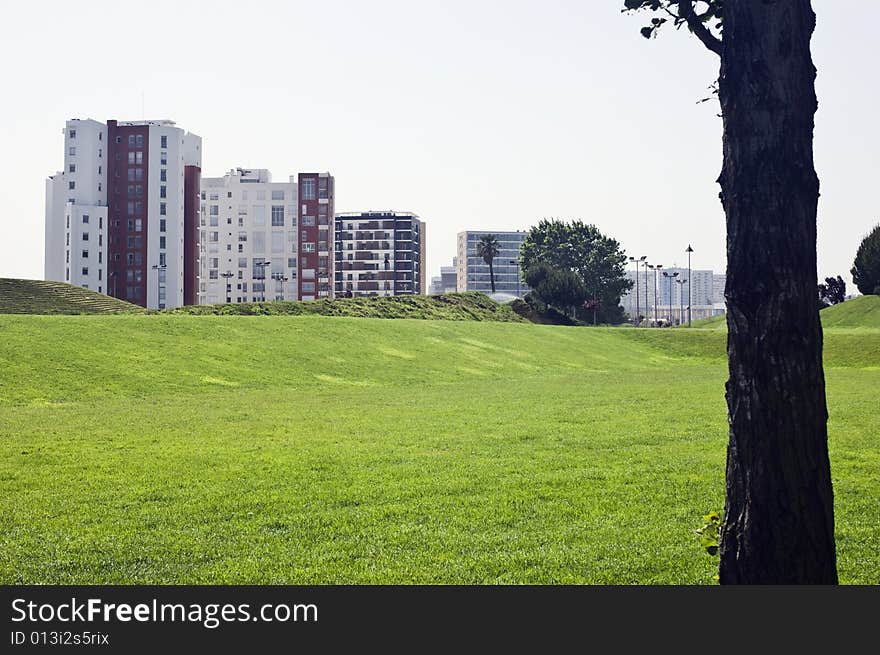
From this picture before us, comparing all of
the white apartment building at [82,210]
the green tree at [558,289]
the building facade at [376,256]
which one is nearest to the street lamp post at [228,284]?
the building facade at [376,256]

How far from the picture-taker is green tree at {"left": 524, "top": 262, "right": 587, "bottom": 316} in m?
94.1

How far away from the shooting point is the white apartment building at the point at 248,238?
15550cm

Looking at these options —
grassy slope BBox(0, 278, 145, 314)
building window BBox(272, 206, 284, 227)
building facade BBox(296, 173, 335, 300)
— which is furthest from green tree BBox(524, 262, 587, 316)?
building window BBox(272, 206, 284, 227)

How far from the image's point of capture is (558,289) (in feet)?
308

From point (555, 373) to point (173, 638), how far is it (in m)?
36.5

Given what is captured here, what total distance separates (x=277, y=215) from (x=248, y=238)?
732 cm

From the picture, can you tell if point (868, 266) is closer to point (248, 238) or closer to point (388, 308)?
point (388, 308)

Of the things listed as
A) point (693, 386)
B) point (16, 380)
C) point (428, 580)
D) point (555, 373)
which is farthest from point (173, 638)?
point (555, 373)

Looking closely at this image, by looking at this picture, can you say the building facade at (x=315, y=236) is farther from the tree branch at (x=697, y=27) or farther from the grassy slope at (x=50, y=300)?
the tree branch at (x=697, y=27)

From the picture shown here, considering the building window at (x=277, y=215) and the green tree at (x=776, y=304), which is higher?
the building window at (x=277, y=215)

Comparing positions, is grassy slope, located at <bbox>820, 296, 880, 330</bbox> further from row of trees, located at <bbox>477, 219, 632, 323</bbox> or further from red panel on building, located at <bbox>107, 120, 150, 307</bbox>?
red panel on building, located at <bbox>107, 120, 150, 307</bbox>

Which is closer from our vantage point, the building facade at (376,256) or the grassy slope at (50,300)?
the grassy slope at (50,300)

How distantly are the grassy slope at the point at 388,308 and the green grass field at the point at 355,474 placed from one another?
28.4 metres

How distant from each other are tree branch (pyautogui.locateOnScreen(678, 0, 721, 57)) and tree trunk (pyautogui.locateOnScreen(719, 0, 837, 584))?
13.0 inches
